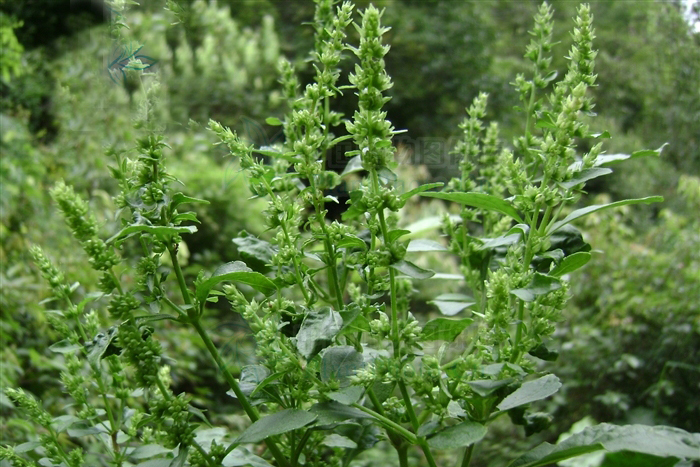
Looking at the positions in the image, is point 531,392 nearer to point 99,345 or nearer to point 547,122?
point 547,122

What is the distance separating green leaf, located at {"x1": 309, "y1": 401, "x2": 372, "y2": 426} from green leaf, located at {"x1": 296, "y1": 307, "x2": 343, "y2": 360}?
0.06 metres

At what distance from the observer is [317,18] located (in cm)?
62

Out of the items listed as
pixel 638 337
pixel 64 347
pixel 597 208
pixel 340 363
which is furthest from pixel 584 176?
pixel 638 337

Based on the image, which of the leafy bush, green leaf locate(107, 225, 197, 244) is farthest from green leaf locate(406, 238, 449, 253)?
the leafy bush

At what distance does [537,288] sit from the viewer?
45cm

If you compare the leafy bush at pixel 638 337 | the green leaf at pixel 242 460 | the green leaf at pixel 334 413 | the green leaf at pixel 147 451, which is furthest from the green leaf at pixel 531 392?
the leafy bush at pixel 638 337

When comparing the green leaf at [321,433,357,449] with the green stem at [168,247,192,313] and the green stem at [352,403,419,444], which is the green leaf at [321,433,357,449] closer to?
the green stem at [352,403,419,444]

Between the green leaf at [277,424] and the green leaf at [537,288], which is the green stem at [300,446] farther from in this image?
the green leaf at [537,288]

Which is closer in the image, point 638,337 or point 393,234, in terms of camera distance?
point 393,234

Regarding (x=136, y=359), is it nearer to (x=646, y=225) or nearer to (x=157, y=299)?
(x=157, y=299)

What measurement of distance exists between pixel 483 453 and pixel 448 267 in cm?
167

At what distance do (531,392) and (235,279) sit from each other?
24cm

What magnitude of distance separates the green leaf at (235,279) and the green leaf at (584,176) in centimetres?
23

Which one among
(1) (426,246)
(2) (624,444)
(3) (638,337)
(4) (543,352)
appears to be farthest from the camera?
(3) (638,337)
